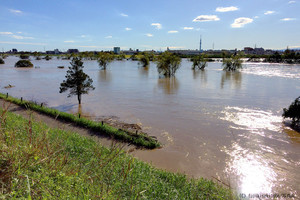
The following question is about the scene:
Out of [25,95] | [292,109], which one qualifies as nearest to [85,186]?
[292,109]

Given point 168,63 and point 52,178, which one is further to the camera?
point 168,63

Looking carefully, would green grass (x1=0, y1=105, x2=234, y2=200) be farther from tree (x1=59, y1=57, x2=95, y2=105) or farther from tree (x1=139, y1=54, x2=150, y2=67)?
tree (x1=139, y1=54, x2=150, y2=67)

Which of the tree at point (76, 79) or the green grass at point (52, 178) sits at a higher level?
the tree at point (76, 79)

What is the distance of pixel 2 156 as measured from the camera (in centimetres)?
402

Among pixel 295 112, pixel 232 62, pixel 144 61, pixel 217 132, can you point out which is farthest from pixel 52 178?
pixel 144 61

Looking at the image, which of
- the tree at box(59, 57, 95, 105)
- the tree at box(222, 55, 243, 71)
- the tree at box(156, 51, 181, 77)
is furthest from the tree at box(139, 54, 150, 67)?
the tree at box(59, 57, 95, 105)

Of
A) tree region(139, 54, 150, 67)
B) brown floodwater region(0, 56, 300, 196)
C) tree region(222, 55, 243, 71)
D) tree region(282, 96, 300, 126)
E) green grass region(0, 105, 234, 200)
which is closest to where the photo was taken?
green grass region(0, 105, 234, 200)

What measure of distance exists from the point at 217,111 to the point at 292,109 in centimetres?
651

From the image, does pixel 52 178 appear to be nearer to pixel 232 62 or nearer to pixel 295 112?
pixel 295 112

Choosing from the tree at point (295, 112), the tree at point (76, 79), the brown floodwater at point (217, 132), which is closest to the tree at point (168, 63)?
the brown floodwater at point (217, 132)

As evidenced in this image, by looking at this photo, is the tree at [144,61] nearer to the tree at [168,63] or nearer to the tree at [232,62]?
the tree at [232,62]

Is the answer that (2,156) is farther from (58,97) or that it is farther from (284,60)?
(284,60)

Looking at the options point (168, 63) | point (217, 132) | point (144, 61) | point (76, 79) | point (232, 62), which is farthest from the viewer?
point (144, 61)

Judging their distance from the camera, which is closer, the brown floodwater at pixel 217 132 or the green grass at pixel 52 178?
the green grass at pixel 52 178
